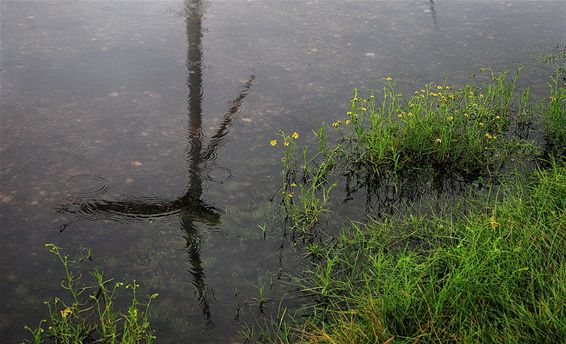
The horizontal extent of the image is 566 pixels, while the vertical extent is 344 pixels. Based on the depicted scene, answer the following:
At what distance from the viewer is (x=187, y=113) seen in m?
4.04

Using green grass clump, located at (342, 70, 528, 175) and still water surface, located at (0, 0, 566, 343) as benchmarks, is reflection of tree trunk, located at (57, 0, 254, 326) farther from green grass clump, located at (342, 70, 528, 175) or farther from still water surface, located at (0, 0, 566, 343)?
green grass clump, located at (342, 70, 528, 175)

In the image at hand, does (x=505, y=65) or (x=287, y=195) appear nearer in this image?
(x=287, y=195)

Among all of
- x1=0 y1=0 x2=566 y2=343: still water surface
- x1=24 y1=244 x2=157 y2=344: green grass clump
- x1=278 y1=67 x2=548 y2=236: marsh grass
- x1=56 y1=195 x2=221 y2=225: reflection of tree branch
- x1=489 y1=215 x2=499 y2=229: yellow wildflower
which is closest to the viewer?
x1=24 y1=244 x2=157 y2=344: green grass clump

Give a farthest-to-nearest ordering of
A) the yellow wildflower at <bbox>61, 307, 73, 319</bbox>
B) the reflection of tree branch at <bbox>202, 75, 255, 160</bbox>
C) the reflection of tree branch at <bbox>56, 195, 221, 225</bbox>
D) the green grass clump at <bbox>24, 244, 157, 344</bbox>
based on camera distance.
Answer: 1. the reflection of tree branch at <bbox>202, 75, 255, 160</bbox>
2. the reflection of tree branch at <bbox>56, 195, 221, 225</bbox>
3. the green grass clump at <bbox>24, 244, 157, 344</bbox>
4. the yellow wildflower at <bbox>61, 307, 73, 319</bbox>

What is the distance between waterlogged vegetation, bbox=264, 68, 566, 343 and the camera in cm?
239

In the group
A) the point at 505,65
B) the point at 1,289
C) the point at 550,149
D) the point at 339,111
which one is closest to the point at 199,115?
the point at 339,111

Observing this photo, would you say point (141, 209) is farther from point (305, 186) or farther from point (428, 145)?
point (428, 145)

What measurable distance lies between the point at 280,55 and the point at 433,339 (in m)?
3.12

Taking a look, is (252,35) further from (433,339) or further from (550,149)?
(433,339)

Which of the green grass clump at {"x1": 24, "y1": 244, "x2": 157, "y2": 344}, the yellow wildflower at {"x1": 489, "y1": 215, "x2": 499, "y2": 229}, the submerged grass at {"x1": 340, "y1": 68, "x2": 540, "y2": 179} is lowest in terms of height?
the green grass clump at {"x1": 24, "y1": 244, "x2": 157, "y2": 344}

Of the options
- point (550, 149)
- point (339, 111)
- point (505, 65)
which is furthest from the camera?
point (505, 65)

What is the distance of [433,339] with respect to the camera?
2.30m

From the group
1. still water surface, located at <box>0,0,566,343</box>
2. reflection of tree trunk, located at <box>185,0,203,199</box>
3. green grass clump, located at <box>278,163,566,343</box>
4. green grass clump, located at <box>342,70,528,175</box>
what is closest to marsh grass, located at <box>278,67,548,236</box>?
green grass clump, located at <box>342,70,528,175</box>

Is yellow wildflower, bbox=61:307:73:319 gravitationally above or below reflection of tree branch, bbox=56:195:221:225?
above
